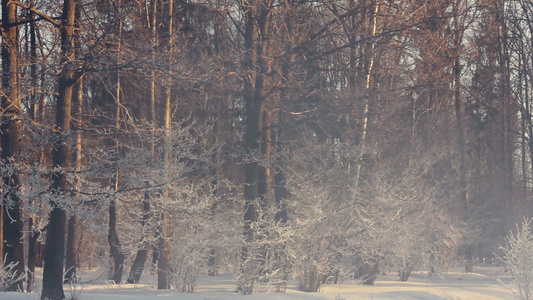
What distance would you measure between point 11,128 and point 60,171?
3678mm

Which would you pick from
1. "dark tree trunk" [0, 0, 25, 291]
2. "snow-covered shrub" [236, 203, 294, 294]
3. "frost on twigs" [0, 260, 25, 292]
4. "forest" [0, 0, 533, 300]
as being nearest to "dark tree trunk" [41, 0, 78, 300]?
"forest" [0, 0, 533, 300]

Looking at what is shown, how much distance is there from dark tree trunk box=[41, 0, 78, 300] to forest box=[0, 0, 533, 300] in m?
0.03

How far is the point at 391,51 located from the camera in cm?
1788

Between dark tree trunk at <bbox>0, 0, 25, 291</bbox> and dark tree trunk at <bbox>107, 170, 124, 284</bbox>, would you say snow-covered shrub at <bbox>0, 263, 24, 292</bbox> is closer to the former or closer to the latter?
dark tree trunk at <bbox>0, 0, 25, 291</bbox>

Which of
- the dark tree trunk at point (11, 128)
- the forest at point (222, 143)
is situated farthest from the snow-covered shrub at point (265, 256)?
the dark tree trunk at point (11, 128)

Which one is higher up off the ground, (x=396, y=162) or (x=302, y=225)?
(x=396, y=162)

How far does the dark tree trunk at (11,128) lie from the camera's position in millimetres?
10938

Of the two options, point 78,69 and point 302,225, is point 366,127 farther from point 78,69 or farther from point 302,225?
point 78,69

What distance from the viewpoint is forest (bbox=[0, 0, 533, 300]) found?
1086cm

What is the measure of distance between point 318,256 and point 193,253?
2.99 metres

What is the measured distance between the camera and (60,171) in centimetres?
1034

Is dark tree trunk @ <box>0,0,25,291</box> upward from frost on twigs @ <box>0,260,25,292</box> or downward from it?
upward

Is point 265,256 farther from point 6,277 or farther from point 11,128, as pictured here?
point 11,128

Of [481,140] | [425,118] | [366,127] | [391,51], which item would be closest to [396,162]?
[366,127]
